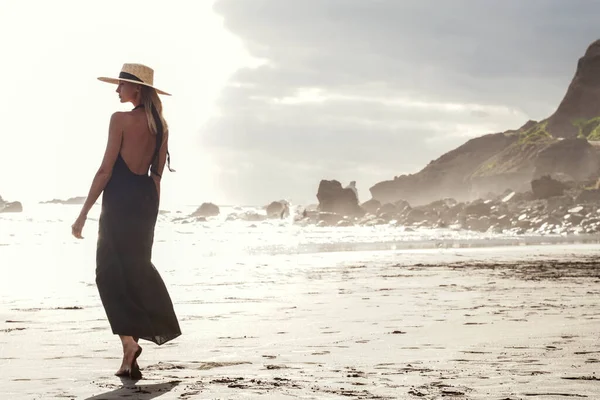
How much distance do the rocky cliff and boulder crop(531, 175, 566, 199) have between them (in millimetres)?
20409

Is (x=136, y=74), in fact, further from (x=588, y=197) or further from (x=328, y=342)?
(x=588, y=197)

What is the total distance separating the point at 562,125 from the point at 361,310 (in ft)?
A: 500

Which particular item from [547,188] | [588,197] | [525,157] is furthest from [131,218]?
[525,157]

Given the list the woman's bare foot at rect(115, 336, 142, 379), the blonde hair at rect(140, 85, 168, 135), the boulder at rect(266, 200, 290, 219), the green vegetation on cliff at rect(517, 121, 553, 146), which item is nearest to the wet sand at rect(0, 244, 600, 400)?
the woman's bare foot at rect(115, 336, 142, 379)

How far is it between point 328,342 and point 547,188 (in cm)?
6208

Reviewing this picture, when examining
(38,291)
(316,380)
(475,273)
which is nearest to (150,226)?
(316,380)

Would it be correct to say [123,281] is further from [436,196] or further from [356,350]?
[436,196]

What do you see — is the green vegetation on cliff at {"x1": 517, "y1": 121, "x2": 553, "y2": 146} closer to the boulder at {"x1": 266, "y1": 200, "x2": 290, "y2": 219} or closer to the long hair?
the boulder at {"x1": 266, "y1": 200, "x2": 290, "y2": 219}

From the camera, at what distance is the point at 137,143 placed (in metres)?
6.30

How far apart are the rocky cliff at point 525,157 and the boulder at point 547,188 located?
67.0 feet

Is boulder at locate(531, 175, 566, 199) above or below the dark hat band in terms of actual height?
above

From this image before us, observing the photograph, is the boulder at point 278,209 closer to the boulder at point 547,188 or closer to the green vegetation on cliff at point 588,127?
the boulder at point 547,188

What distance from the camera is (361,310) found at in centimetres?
1016

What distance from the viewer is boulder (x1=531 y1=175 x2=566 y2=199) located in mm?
65812
